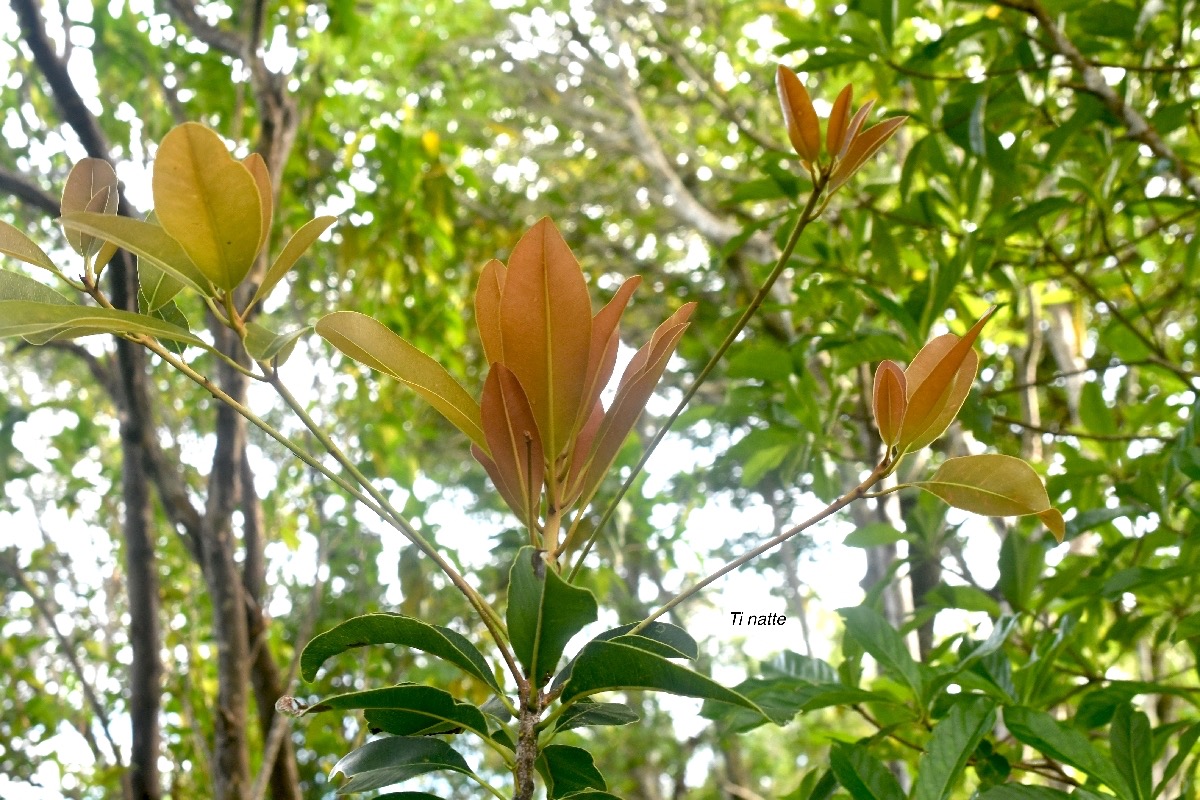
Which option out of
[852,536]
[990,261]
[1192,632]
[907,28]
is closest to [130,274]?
[852,536]

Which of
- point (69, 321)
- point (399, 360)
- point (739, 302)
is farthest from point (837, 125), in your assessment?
point (739, 302)

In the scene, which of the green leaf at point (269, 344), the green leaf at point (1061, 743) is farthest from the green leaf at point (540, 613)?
the green leaf at point (1061, 743)

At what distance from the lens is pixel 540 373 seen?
397 mm

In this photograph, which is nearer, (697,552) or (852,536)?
(852,536)

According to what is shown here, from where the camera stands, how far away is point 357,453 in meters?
2.10

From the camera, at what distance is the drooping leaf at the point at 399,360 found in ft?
1.32

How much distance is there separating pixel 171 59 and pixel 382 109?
0.59m

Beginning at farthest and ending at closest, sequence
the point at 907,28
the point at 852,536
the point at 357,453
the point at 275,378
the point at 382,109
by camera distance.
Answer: the point at 382,109, the point at 357,453, the point at 907,28, the point at 852,536, the point at 275,378

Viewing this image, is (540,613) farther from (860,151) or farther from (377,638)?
(860,151)

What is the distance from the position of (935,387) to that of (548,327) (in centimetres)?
18

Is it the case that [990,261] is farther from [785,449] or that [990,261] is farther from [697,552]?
[697,552]

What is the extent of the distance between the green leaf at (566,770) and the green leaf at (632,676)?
38 mm

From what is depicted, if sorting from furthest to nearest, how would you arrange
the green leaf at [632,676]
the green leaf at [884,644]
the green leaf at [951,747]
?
1. the green leaf at [884,644]
2. the green leaf at [951,747]
3. the green leaf at [632,676]

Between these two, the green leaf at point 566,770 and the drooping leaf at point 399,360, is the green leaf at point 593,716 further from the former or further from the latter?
the drooping leaf at point 399,360
